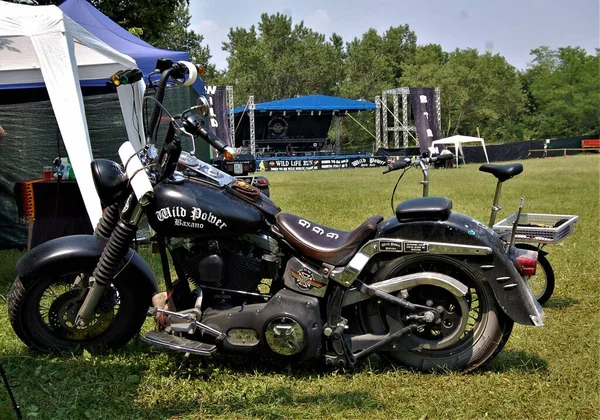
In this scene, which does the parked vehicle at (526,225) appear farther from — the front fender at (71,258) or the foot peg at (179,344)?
the front fender at (71,258)

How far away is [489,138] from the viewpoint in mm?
65375

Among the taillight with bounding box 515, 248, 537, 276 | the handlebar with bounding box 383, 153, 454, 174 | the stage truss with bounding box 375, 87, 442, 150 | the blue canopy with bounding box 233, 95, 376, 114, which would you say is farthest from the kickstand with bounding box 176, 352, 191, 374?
the blue canopy with bounding box 233, 95, 376, 114

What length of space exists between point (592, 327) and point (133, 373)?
327 centimetres

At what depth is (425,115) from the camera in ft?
103

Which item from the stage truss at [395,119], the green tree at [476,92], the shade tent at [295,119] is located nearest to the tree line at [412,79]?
the green tree at [476,92]

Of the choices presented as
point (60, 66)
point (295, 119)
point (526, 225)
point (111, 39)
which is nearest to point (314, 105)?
point (295, 119)

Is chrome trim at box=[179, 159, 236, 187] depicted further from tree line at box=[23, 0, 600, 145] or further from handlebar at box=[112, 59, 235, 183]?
tree line at box=[23, 0, 600, 145]

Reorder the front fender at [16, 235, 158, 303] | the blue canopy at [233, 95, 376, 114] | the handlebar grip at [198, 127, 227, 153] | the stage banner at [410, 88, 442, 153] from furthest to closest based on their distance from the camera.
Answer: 1. the blue canopy at [233, 95, 376, 114]
2. the stage banner at [410, 88, 442, 153]
3. the front fender at [16, 235, 158, 303]
4. the handlebar grip at [198, 127, 227, 153]

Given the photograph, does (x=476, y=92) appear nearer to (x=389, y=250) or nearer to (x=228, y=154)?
(x=389, y=250)

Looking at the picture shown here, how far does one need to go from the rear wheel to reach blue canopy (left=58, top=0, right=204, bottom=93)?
5.86 metres

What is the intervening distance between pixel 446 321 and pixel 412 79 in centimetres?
6161

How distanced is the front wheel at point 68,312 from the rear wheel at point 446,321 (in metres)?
1.50

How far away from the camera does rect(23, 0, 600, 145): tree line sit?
196 feet

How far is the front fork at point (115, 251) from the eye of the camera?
3.32 metres
